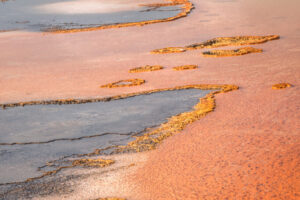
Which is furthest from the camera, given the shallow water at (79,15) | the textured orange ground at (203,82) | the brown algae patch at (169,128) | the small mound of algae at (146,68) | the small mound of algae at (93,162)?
the shallow water at (79,15)

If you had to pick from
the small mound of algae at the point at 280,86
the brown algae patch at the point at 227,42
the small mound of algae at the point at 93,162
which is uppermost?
the brown algae patch at the point at 227,42

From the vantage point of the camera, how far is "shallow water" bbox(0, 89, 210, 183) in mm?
4656

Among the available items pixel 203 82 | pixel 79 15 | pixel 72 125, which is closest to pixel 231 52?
pixel 203 82

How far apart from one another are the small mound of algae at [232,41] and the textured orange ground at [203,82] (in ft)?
1.04

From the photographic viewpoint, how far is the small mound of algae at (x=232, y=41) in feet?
30.4

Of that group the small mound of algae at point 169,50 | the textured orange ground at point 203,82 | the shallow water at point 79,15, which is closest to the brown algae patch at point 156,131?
the textured orange ground at point 203,82

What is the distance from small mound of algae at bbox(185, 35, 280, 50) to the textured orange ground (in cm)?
32

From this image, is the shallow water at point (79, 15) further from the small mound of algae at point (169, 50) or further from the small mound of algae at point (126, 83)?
the small mound of algae at point (126, 83)

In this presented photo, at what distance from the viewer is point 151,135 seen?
4930mm

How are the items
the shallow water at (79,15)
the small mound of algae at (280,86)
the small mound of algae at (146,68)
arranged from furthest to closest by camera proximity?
the shallow water at (79,15) < the small mound of algae at (146,68) < the small mound of algae at (280,86)

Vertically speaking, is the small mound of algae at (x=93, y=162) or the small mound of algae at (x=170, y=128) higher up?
the small mound of algae at (x=170, y=128)

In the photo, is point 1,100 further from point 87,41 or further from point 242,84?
point 87,41

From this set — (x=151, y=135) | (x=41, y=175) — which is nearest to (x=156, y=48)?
(x=151, y=135)

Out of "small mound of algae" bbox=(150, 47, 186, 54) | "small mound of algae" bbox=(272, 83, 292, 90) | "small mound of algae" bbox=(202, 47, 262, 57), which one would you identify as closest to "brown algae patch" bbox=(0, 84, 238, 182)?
"small mound of algae" bbox=(272, 83, 292, 90)
